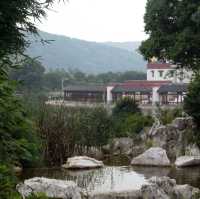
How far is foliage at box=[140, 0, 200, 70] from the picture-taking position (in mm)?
22312

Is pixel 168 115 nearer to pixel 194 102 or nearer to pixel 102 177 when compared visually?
pixel 194 102

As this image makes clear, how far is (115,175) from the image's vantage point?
10.9 m

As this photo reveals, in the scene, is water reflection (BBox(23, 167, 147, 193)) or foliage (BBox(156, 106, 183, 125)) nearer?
water reflection (BBox(23, 167, 147, 193))

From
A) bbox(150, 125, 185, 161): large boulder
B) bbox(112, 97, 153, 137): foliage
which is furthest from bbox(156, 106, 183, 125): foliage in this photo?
bbox(150, 125, 185, 161): large boulder

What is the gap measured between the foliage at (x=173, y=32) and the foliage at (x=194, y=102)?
6.89 m

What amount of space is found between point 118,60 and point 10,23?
187719mm

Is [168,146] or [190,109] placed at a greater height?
[190,109]

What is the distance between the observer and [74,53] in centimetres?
17225

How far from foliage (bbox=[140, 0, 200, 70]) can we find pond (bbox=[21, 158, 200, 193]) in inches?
409

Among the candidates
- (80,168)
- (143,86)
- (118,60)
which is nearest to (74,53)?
(118,60)

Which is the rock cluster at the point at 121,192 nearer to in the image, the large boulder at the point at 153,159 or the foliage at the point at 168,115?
the large boulder at the point at 153,159

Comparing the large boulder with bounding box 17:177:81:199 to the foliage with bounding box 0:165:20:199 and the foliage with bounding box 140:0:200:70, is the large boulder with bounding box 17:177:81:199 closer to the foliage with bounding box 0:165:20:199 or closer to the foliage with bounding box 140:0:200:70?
the foliage with bounding box 0:165:20:199

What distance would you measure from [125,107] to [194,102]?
6401 millimetres

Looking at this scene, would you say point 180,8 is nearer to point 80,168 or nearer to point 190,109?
point 190,109
